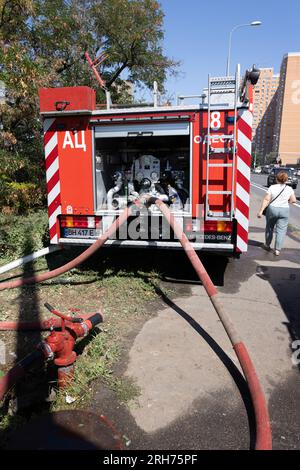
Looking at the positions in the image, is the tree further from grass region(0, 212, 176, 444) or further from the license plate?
the license plate

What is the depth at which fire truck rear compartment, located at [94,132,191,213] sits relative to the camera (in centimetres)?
551

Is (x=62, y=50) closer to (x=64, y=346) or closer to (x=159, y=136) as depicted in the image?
(x=159, y=136)

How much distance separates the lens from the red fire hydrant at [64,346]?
277cm

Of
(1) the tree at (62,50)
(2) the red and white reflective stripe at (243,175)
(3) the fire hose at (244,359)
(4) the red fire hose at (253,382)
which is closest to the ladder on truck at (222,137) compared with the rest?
(2) the red and white reflective stripe at (243,175)

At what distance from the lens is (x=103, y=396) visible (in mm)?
2881

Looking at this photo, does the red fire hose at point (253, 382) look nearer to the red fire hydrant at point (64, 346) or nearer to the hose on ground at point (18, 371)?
the red fire hydrant at point (64, 346)

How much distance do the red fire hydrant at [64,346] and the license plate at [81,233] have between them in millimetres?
2141

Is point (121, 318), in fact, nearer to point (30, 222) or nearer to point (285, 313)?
point (285, 313)

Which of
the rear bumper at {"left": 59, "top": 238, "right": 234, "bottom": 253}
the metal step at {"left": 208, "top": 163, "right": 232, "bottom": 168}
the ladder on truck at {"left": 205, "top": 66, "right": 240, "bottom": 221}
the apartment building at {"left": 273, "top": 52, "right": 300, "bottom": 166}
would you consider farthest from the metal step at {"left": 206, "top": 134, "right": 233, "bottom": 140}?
the apartment building at {"left": 273, "top": 52, "right": 300, "bottom": 166}

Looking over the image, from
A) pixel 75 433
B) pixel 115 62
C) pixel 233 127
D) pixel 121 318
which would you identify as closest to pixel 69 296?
pixel 121 318

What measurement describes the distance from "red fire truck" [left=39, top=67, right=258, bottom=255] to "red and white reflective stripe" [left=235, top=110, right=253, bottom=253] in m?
0.01

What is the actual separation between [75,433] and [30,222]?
4.94m

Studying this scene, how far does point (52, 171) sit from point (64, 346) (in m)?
2.97

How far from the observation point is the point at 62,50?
1239 centimetres
